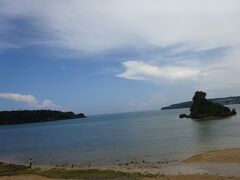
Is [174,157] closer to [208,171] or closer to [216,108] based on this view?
[208,171]

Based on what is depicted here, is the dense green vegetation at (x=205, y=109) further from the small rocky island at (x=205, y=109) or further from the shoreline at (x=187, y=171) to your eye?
the shoreline at (x=187, y=171)

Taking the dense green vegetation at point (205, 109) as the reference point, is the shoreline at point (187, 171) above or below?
below

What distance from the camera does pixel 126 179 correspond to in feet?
95.2

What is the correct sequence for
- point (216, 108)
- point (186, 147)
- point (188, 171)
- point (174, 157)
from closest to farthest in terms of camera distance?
point (188, 171) → point (174, 157) → point (186, 147) → point (216, 108)

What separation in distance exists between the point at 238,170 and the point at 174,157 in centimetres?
→ 1676

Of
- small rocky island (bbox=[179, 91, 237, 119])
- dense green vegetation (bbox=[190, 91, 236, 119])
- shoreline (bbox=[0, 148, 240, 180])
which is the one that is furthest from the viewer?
dense green vegetation (bbox=[190, 91, 236, 119])

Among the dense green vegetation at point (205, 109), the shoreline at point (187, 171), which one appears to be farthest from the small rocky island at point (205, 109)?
the shoreline at point (187, 171)

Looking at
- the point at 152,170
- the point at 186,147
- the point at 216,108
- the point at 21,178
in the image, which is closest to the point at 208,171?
the point at 152,170

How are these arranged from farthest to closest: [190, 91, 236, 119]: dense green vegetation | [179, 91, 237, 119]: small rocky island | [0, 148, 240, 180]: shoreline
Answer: [190, 91, 236, 119]: dense green vegetation → [179, 91, 237, 119]: small rocky island → [0, 148, 240, 180]: shoreline

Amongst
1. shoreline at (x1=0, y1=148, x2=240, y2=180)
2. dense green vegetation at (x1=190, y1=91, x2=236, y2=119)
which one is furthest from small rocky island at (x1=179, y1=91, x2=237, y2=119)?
shoreline at (x1=0, y1=148, x2=240, y2=180)

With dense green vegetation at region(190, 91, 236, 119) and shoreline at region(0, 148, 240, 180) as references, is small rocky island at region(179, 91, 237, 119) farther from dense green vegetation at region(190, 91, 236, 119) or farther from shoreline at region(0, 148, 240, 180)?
shoreline at region(0, 148, 240, 180)

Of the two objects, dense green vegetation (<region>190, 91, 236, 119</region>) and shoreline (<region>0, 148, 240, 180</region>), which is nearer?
shoreline (<region>0, 148, 240, 180</region>)

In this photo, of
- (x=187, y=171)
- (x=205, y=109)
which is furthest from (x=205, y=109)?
(x=187, y=171)

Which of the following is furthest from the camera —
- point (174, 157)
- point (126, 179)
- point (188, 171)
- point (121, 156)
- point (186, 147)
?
point (186, 147)
